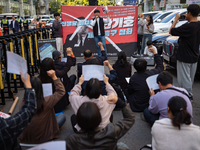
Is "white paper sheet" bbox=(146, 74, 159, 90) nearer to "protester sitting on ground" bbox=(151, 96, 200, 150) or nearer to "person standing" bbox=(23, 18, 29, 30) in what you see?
"protester sitting on ground" bbox=(151, 96, 200, 150)

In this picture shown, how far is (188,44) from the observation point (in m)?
4.42

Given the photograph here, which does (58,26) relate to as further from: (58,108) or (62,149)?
(62,149)

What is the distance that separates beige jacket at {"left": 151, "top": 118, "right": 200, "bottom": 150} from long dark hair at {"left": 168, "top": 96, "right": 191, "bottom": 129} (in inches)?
2.9

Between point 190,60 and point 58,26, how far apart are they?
19.7 ft

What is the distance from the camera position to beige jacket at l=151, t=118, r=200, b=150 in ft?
6.95

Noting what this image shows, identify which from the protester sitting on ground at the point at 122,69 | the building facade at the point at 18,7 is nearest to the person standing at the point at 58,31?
the protester sitting on ground at the point at 122,69

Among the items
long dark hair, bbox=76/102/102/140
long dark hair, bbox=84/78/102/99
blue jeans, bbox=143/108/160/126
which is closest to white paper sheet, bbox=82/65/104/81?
long dark hair, bbox=84/78/102/99

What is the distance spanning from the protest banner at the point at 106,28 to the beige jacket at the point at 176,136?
23.8 ft

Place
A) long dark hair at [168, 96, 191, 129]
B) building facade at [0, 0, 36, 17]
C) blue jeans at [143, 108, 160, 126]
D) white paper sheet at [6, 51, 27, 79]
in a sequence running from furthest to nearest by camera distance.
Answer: building facade at [0, 0, 36, 17]
blue jeans at [143, 108, 160, 126]
long dark hair at [168, 96, 191, 129]
white paper sheet at [6, 51, 27, 79]

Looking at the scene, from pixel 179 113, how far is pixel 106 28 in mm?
7415

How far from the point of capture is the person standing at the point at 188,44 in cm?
425

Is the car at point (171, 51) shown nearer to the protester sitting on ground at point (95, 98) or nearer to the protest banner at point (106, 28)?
the protest banner at point (106, 28)

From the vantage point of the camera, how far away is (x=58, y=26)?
8.98 m

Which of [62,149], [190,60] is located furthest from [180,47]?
[62,149]
